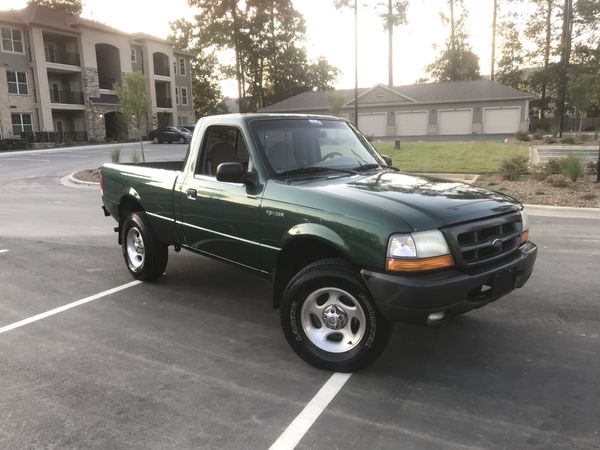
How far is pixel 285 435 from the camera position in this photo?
2.98 meters

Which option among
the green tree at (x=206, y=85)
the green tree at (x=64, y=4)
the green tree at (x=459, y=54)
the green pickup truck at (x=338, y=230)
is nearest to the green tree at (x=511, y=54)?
the green tree at (x=459, y=54)

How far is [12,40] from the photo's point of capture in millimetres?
38875

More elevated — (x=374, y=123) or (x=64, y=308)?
(x=374, y=123)

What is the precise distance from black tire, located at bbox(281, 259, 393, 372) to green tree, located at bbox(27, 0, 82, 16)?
61.1 meters

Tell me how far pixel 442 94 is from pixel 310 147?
46.9 meters

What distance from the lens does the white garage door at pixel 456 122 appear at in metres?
47.0

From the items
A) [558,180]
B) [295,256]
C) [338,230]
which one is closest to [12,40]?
[558,180]

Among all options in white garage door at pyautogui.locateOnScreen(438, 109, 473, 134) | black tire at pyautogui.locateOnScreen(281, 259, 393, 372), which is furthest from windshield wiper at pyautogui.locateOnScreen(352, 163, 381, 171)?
white garage door at pyautogui.locateOnScreen(438, 109, 473, 134)

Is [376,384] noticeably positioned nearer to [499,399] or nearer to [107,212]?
[499,399]

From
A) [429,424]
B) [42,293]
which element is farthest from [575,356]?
[42,293]

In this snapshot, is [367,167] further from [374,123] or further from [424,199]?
[374,123]

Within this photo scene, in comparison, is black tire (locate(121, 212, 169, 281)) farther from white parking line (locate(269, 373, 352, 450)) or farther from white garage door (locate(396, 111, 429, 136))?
white garage door (locate(396, 111, 429, 136))

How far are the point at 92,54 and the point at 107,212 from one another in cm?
4279

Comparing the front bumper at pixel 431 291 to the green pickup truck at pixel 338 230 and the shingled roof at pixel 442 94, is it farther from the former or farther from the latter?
the shingled roof at pixel 442 94
